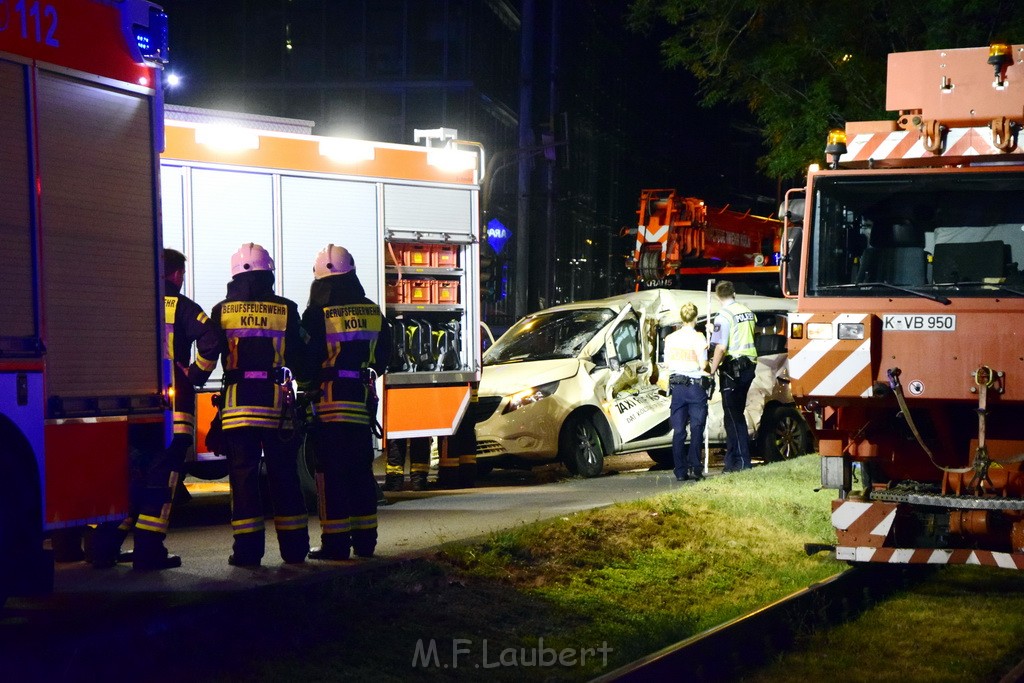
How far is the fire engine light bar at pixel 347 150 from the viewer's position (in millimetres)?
11195

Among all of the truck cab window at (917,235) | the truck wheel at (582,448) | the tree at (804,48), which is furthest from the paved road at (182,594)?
the tree at (804,48)

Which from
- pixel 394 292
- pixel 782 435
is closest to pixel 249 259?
pixel 394 292

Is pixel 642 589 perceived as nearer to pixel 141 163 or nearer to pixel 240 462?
pixel 240 462

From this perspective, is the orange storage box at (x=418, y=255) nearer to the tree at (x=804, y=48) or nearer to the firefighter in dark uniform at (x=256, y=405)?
the firefighter in dark uniform at (x=256, y=405)

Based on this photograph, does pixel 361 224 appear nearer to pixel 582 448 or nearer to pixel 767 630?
pixel 582 448

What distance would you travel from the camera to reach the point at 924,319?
7.83 metres

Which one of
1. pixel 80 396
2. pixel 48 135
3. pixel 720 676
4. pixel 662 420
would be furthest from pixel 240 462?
pixel 662 420

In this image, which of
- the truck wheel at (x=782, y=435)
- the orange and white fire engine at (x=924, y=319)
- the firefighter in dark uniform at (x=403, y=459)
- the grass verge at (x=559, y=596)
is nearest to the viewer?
the grass verge at (x=559, y=596)

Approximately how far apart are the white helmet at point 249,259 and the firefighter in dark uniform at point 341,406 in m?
0.42

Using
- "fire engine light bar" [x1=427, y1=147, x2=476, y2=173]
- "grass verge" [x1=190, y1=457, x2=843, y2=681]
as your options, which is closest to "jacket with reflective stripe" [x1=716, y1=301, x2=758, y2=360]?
"grass verge" [x1=190, y1=457, x2=843, y2=681]

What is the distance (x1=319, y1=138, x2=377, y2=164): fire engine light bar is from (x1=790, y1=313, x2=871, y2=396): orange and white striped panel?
15.1 feet

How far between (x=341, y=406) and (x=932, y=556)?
3536 millimetres

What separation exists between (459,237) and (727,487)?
324cm

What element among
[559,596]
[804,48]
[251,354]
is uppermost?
[804,48]
